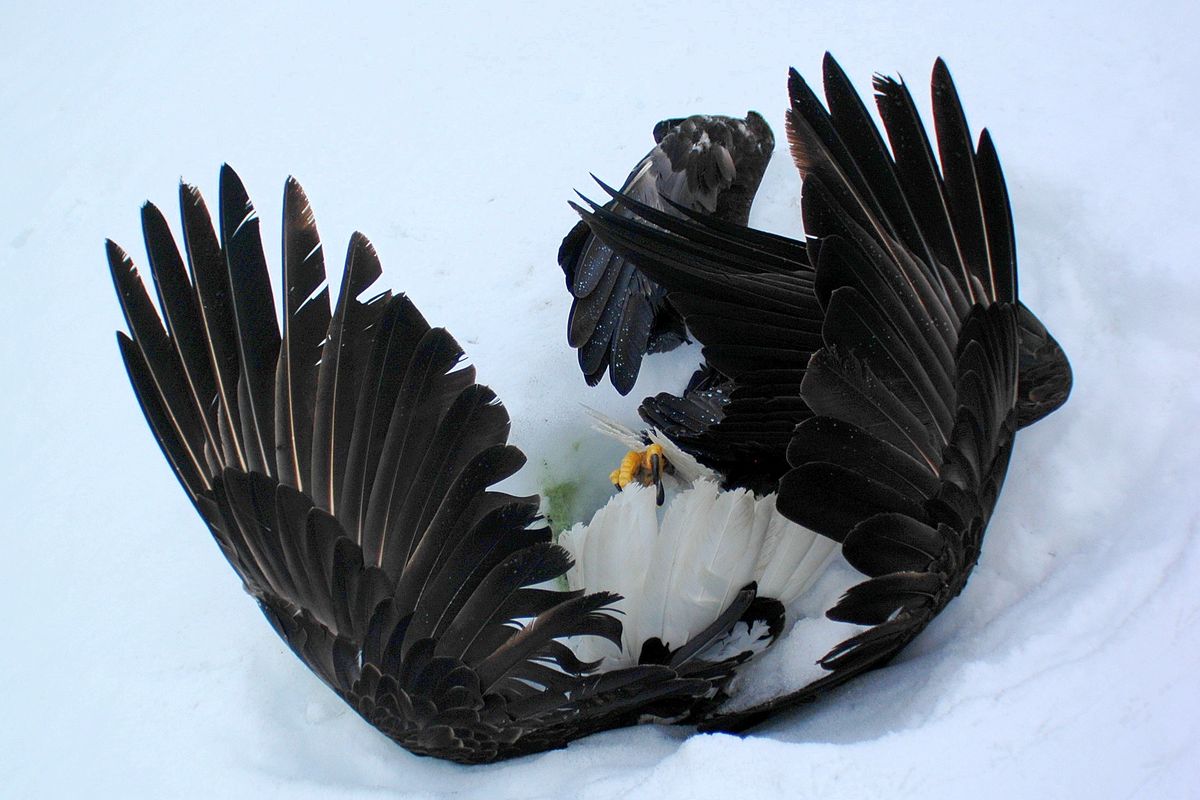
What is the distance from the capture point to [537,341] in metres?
2.88

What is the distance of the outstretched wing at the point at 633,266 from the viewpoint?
256 centimetres

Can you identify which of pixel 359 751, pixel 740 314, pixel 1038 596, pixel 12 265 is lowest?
pixel 1038 596

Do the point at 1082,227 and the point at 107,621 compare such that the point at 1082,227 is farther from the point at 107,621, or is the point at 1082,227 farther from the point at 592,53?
the point at 107,621

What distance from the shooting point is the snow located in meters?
1.77

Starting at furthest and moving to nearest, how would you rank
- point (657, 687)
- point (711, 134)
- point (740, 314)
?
point (711, 134), point (740, 314), point (657, 687)

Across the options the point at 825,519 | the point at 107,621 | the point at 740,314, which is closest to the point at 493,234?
the point at 740,314

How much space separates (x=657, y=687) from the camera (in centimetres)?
198

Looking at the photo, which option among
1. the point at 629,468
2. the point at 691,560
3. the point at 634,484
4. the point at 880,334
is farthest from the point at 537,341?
the point at 880,334

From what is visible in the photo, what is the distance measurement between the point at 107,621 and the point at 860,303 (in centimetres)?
188

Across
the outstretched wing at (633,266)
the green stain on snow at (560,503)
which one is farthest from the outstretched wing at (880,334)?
the green stain on snow at (560,503)

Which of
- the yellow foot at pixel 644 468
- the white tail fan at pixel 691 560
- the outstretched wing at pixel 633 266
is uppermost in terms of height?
the outstretched wing at pixel 633 266

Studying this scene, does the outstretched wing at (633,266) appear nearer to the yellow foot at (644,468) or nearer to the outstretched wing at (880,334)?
the yellow foot at (644,468)

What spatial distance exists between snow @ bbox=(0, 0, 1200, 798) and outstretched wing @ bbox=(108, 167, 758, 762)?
19 cm

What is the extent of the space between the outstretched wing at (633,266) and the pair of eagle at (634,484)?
15.1 inches
